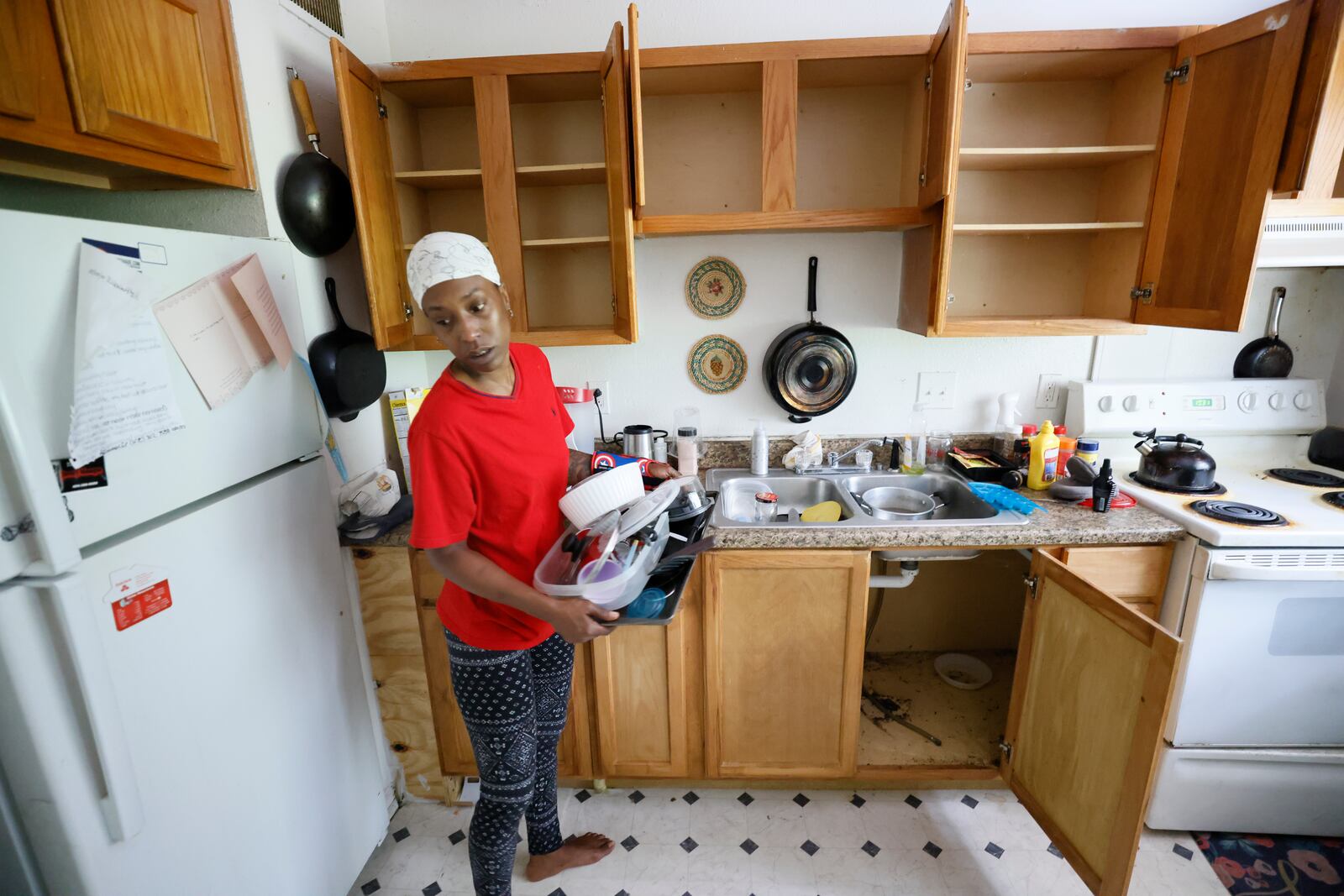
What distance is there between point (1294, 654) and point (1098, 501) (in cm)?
58

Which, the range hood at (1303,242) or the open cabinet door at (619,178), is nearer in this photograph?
the open cabinet door at (619,178)

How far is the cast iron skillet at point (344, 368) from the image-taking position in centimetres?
151

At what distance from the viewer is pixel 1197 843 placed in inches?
65.7

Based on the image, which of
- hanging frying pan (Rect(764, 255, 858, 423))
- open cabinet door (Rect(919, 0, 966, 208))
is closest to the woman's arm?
hanging frying pan (Rect(764, 255, 858, 423))

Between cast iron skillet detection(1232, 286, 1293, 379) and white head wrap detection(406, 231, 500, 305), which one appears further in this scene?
cast iron skillet detection(1232, 286, 1293, 379)

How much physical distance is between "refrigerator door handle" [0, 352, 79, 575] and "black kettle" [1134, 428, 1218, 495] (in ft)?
8.17

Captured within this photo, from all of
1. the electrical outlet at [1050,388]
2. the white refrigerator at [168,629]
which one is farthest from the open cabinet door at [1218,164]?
the white refrigerator at [168,629]

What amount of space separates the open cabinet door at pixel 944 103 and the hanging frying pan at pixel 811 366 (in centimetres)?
47

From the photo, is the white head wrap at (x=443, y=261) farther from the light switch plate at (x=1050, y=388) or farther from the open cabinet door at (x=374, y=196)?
the light switch plate at (x=1050, y=388)

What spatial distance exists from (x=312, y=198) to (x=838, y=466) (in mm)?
1776

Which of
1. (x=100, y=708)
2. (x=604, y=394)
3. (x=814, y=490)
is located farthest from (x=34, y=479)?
(x=814, y=490)

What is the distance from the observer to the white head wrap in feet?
3.58

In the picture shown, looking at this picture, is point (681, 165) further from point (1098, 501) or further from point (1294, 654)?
point (1294, 654)

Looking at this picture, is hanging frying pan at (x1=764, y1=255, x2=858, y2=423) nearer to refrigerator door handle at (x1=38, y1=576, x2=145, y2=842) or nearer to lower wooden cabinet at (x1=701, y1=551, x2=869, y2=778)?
lower wooden cabinet at (x1=701, y1=551, x2=869, y2=778)
